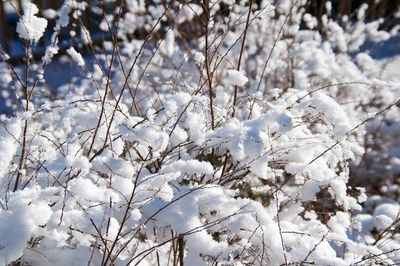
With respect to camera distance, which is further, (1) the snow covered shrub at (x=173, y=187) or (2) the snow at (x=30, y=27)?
(2) the snow at (x=30, y=27)

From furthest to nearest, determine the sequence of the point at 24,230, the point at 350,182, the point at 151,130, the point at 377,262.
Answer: the point at 350,182, the point at 377,262, the point at 151,130, the point at 24,230

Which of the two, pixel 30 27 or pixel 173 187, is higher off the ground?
pixel 30 27

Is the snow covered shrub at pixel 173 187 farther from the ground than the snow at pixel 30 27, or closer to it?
closer to it

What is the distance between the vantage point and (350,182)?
582 cm

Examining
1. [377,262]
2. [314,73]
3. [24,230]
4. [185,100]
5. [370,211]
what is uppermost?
[314,73]

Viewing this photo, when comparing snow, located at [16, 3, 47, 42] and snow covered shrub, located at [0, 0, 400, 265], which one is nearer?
snow covered shrub, located at [0, 0, 400, 265]

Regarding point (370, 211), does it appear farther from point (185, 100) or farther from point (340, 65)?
point (185, 100)

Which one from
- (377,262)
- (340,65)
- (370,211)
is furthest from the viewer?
(340,65)

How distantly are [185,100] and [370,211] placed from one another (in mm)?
3570

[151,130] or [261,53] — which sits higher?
[261,53]

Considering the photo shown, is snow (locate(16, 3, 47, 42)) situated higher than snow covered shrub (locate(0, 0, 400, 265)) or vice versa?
snow (locate(16, 3, 47, 42))

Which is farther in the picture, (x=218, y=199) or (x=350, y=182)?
(x=350, y=182)

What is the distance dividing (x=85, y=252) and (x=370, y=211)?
3.81 metres

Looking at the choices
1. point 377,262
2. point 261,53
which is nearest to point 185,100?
point 377,262
